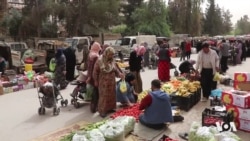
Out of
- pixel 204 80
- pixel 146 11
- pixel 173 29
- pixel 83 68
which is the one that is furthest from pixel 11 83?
pixel 173 29

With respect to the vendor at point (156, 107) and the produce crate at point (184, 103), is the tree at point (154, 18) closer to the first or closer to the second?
the produce crate at point (184, 103)

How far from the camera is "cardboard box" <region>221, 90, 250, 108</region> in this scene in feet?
19.6

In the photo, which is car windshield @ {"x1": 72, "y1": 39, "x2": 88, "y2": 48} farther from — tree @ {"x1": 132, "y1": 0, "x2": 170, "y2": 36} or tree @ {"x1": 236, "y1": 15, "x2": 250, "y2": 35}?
tree @ {"x1": 236, "y1": 15, "x2": 250, "y2": 35}

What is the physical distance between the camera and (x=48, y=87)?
7.77m

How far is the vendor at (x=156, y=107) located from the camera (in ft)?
19.8

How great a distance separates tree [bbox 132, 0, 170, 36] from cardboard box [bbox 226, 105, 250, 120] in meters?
34.5

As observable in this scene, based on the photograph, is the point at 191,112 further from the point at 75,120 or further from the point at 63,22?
the point at 63,22

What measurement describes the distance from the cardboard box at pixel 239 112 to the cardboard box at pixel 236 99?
84 mm

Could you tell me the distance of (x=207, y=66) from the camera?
859 cm

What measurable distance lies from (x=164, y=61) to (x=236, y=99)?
19.3ft

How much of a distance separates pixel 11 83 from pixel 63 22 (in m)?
27.5

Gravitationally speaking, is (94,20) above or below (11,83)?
above

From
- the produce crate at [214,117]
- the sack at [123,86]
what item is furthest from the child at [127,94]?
the produce crate at [214,117]

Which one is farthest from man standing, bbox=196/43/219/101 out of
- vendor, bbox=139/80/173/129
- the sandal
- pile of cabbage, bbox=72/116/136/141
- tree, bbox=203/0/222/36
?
tree, bbox=203/0/222/36
